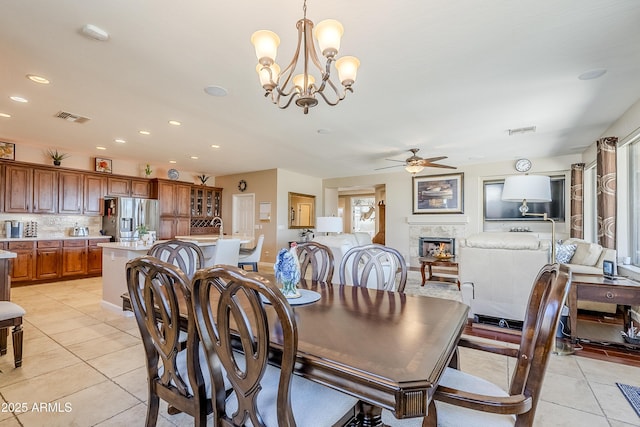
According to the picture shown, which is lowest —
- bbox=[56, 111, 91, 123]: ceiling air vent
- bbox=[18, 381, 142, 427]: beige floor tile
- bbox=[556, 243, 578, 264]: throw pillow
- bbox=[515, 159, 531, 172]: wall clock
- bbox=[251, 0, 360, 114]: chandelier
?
bbox=[18, 381, 142, 427]: beige floor tile

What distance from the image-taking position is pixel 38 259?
5.37 metres

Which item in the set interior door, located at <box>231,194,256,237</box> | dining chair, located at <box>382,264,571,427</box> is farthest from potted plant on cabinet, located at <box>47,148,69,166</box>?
dining chair, located at <box>382,264,571,427</box>

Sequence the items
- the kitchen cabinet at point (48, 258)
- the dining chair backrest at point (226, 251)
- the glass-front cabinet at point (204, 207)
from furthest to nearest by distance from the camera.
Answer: the glass-front cabinet at point (204, 207) → the kitchen cabinet at point (48, 258) → the dining chair backrest at point (226, 251)

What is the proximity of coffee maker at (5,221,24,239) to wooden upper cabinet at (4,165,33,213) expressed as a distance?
0.27 meters

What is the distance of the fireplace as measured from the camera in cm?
726

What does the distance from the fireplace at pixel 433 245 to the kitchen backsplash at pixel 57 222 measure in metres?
7.63

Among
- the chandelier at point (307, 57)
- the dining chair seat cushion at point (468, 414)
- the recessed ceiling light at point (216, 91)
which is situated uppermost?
the recessed ceiling light at point (216, 91)

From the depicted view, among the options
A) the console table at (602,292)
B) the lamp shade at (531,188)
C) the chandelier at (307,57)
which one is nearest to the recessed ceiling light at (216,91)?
the chandelier at (307,57)

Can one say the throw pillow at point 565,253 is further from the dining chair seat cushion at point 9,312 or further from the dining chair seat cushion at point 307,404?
the dining chair seat cushion at point 9,312

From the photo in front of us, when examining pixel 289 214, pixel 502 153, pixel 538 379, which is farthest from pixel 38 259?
pixel 502 153

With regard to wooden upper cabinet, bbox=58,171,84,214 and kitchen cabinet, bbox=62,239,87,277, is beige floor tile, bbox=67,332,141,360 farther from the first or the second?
wooden upper cabinet, bbox=58,171,84,214

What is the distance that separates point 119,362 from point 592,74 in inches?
194

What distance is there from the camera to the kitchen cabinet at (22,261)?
16.7 ft

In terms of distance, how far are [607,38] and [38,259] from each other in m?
8.22
